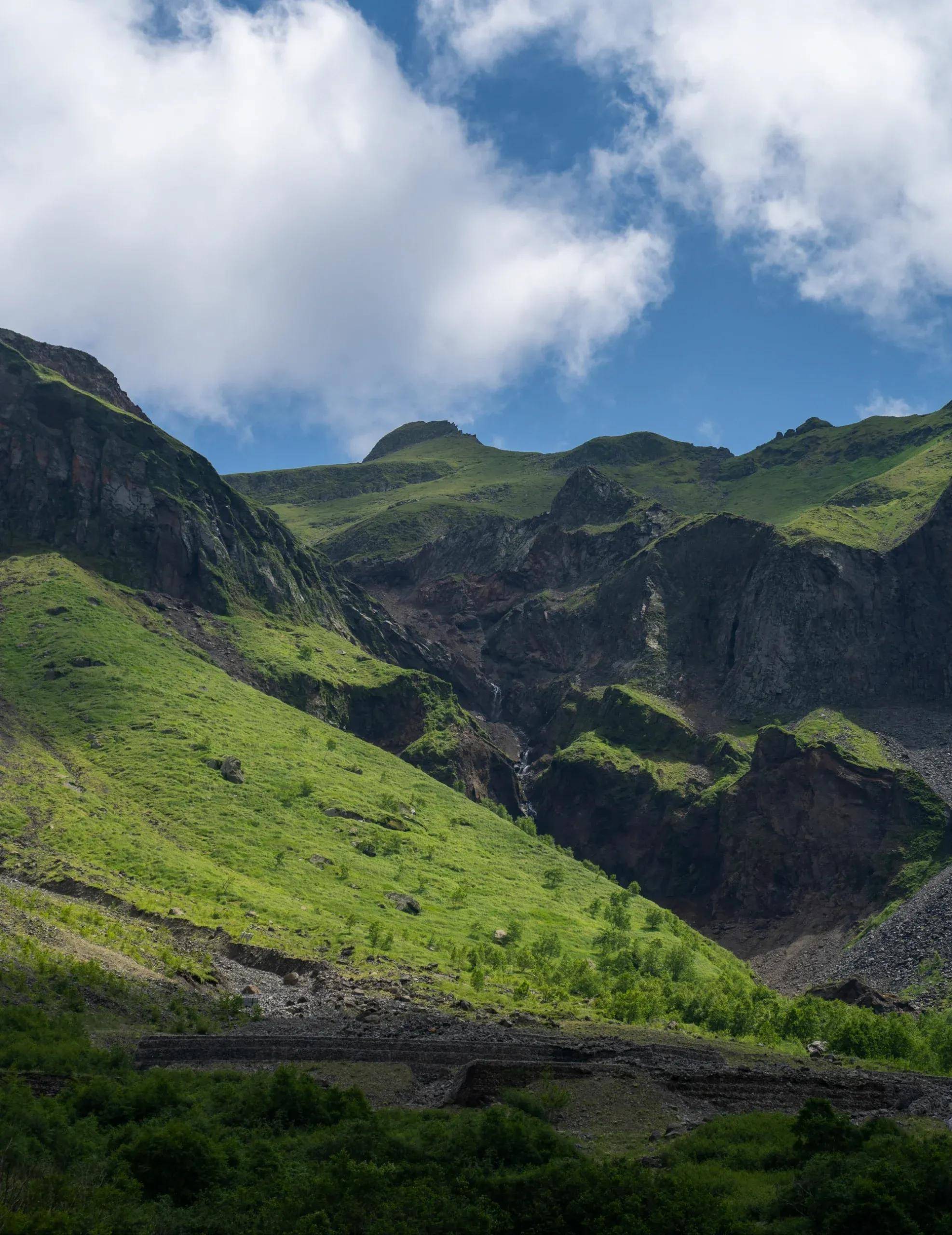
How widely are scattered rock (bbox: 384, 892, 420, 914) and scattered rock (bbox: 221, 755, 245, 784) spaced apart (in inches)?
1158

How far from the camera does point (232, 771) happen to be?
132 metres

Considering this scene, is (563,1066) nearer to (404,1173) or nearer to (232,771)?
(404,1173)

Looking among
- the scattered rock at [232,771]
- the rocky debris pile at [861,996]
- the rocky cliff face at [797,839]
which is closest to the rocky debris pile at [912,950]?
the rocky debris pile at [861,996]

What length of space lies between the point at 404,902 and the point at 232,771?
111ft

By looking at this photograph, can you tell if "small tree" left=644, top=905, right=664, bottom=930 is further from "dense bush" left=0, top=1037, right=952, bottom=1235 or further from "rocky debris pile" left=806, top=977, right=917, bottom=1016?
"dense bush" left=0, top=1037, right=952, bottom=1235

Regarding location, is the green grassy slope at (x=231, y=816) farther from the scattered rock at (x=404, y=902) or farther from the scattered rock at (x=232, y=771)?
the scattered rock at (x=232, y=771)

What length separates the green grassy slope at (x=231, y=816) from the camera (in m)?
94.1

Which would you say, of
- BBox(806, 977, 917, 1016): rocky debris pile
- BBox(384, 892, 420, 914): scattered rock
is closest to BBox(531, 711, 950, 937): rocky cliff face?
BBox(806, 977, 917, 1016): rocky debris pile

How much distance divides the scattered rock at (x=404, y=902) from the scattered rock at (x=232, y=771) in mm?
29402

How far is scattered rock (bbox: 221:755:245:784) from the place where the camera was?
13088 cm

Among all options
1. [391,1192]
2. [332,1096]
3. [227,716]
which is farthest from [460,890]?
[391,1192]

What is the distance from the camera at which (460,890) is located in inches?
4707

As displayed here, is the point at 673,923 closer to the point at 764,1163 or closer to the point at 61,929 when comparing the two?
the point at 61,929

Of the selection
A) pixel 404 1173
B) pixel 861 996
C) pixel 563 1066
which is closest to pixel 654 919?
pixel 861 996
